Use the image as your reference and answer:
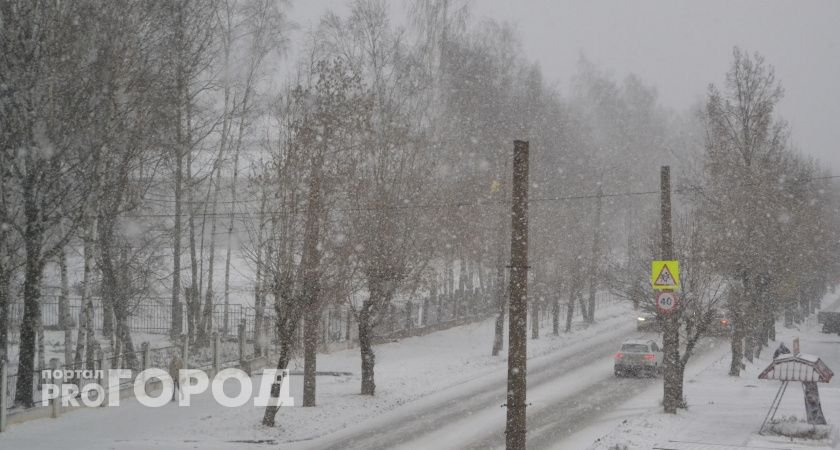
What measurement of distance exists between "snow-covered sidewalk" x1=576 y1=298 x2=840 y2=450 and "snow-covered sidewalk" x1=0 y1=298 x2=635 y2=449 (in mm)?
5118

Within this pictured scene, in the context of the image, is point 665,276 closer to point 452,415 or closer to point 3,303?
point 452,415

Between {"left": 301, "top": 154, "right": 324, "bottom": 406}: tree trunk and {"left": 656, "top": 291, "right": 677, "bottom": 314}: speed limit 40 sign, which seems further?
{"left": 656, "top": 291, "right": 677, "bottom": 314}: speed limit 40 sign

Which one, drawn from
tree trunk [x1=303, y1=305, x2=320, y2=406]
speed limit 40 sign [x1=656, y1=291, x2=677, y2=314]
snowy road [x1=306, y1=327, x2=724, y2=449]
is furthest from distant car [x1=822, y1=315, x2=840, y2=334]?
tree trunk [x1=303, y1=305, x2=320, y2=406]

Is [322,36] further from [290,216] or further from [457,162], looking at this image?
[290,216]

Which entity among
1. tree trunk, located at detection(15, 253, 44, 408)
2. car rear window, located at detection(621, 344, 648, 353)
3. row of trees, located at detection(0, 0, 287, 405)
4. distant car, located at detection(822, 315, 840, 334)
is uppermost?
row of trees, located at detection(0, 0, 287, 405)

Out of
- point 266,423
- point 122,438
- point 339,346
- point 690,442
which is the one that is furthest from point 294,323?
point 339,346

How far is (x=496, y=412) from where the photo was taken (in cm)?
1962

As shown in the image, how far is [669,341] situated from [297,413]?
8804 millimetres

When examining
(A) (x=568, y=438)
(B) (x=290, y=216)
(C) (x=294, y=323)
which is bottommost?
(A) (x=568, y=438)

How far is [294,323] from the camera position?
54.0 feet

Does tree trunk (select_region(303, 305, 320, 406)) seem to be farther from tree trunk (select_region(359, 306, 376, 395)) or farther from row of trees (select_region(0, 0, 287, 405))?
row of trees (select_region(0, 0, 287, 405))

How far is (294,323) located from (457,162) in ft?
65.5

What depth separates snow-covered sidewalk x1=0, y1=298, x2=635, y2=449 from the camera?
1520 centimetres

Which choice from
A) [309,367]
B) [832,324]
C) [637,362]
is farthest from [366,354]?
[832,324]
